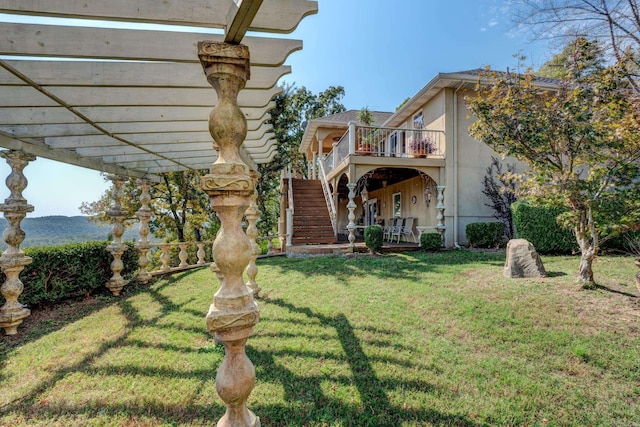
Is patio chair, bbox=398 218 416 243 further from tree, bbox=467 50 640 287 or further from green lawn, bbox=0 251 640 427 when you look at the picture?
green lawn, bbox=0 251 640 427

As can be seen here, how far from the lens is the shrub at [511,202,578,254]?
8.48 m

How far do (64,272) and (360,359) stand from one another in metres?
5.72

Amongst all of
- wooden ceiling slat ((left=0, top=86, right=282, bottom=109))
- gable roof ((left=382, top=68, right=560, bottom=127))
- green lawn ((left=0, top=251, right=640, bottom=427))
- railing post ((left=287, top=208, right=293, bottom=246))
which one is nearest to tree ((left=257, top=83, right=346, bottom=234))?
railing post ((left=287, top=208, right=293, bottom=246))

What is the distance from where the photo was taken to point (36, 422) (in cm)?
222

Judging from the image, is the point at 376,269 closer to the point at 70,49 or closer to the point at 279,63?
the point at 279,63

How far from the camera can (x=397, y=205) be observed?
46.7ft

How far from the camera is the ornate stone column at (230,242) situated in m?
1.52

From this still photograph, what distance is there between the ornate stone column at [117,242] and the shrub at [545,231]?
426 inches

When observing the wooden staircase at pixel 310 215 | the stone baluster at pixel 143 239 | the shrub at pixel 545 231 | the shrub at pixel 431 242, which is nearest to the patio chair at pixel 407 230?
the shrub at pixel 431 242

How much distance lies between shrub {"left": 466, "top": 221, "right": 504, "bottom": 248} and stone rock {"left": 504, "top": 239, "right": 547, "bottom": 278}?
367 cm

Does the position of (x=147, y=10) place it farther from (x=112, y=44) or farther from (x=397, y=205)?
(x=397, y=205)

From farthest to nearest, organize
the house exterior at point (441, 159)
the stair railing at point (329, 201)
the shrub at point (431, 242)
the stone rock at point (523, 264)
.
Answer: the stair railing at point (329, 201), the house exterior at point (441, 159), the shrub at point (431, 242), the stone rock at point (523, 264)

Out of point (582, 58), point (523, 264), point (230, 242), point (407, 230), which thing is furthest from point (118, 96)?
point (407, 230)

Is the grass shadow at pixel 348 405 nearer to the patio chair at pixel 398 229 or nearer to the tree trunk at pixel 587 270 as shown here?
the tree trunk at pixel 587 270
